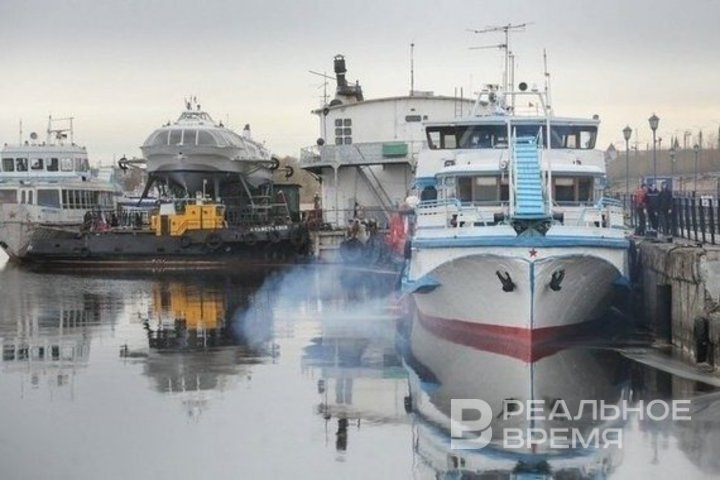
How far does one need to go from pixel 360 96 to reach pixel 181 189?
31.7ft

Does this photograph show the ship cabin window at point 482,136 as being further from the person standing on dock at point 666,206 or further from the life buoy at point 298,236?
the life buoy at point 298,236

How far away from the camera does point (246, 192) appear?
53938 millimetres

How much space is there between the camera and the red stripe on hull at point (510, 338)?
70.9 ft

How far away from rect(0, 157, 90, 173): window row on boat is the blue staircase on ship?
41036mm

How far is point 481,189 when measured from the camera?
2444 centimetres

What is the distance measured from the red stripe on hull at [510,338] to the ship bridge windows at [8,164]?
41950 millimetres

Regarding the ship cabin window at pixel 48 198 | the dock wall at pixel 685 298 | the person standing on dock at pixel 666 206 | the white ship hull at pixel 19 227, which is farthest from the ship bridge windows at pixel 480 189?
the ship cabin window at pixel 48 198

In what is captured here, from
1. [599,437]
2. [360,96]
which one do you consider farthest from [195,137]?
[599,437]

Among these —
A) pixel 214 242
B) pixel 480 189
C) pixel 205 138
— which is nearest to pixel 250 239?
pixel 214 242

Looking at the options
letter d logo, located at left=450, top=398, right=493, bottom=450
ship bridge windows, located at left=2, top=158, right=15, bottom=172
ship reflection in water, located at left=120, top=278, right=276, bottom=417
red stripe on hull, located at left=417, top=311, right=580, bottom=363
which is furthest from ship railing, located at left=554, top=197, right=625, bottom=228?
ship bridge windows, located at left=2, top=158, right=15, bottom=172

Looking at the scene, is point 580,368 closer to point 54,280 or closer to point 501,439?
point 501,439

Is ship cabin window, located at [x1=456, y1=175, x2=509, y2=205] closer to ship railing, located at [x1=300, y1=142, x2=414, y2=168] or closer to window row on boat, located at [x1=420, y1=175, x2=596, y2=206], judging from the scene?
window row on boat, located at [x1=420, y1=175, x2=596, y2=206]

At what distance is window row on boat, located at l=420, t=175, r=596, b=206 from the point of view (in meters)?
24.3

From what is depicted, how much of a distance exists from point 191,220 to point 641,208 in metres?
21.7
